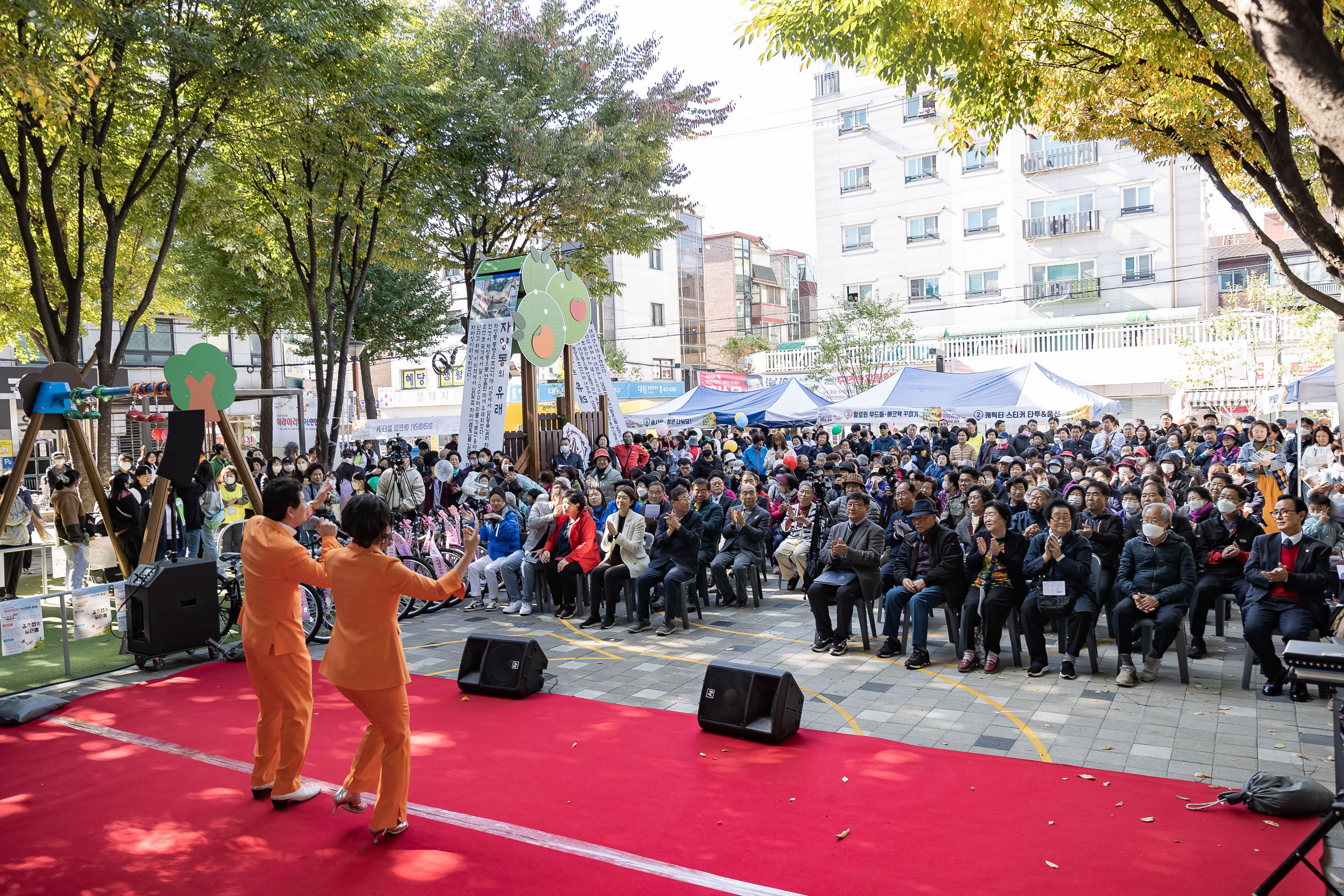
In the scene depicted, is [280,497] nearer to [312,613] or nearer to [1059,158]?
[312,613]

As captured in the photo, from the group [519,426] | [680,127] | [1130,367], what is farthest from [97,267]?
[1130,367]

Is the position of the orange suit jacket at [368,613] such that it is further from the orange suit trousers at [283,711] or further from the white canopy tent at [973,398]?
the white canopy tent at [973,398]

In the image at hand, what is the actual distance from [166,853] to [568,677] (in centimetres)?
353

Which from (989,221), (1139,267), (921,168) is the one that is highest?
(921,168)

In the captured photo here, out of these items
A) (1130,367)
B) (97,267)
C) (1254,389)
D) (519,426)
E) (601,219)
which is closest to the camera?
(97,267)

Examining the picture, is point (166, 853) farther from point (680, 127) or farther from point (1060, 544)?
point (680, 127)

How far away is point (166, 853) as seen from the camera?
4484 mm

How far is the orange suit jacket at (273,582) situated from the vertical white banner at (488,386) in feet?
36.7

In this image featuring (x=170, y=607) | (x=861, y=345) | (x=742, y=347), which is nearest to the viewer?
(x=170, y=607)

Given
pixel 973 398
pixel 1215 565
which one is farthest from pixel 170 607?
pixel 973 398

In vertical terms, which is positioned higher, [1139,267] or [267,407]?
[1139,267]

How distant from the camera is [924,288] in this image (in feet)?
112

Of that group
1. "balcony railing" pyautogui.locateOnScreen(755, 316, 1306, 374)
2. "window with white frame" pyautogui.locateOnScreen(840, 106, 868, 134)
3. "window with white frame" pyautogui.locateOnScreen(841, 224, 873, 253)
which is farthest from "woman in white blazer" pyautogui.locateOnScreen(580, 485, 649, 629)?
"window with white frame" pyautogui.locateOnScreen(840, 106, 868, 134)

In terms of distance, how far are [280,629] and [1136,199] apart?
108ft
